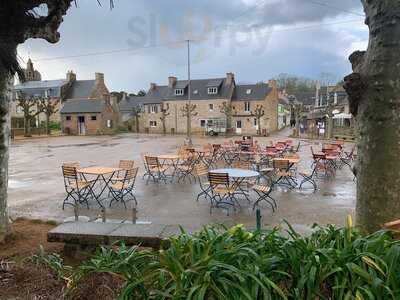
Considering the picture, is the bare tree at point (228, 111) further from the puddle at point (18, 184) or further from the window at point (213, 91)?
the puddle at point (18, 184)

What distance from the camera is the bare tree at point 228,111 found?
156ft

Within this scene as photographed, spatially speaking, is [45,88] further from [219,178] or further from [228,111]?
[219,178]

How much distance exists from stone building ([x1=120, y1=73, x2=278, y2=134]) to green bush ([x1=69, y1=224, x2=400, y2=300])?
43.2 meters

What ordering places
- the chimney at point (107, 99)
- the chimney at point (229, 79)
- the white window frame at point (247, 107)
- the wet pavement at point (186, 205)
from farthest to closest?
the chimney at point (229, 79) → the chimney at point (107, 99) → the white window frame at point (247, 107) → the wet pavement at point (186, 205)

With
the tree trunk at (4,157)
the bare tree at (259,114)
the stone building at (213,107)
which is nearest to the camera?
the tree trunk at (4,157)

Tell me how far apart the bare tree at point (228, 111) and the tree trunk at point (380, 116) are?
4495cm

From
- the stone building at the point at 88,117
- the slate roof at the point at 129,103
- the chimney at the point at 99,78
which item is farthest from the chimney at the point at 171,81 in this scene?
the chimney at the point at 99,78

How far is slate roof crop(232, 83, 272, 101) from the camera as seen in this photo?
157 feet

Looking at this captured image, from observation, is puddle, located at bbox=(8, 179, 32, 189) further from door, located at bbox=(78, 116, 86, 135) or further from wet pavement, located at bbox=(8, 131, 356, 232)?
door, located at bbox=(78, 116, 86, 135)

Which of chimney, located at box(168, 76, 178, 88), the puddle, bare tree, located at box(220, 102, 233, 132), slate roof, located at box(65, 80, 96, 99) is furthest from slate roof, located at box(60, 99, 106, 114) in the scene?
the puddle

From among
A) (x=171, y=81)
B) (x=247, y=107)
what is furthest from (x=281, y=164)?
(x=171, y=81)

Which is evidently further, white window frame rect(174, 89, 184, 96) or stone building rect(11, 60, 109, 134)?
stone building rect(11, 60, 109, 134)

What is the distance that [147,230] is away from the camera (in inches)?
137

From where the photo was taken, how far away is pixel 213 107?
1930 inches
